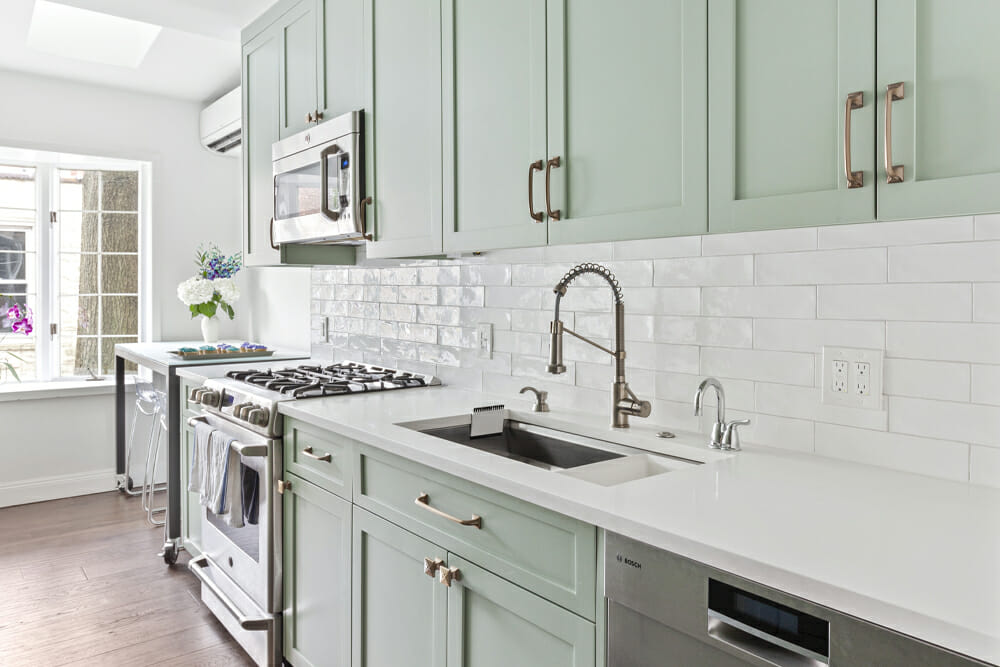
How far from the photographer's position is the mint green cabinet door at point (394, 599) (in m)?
1.52

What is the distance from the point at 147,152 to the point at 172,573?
2.76 metres

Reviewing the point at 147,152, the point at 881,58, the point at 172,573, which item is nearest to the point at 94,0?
the point at 147,152

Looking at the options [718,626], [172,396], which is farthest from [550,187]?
[172,396]

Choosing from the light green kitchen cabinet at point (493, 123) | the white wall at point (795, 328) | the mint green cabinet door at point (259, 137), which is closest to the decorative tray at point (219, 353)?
the mint green cabinet door at point (259, 137)

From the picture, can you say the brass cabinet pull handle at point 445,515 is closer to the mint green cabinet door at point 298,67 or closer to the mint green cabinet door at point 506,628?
the mint green cabinet door at point 506,628

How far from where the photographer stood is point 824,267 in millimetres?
1406

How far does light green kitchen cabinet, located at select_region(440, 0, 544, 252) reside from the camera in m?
1.66

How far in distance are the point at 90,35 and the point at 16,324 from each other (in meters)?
1.78

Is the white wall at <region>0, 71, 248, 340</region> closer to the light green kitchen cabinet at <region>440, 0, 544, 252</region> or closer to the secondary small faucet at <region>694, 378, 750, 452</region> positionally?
the light green kitchen cabinet at <region>440, 0, 544, 252</region>

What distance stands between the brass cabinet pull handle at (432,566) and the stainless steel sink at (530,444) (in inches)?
14.0

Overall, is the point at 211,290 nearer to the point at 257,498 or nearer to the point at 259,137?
the point at 259,137

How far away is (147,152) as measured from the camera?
4.38 meters

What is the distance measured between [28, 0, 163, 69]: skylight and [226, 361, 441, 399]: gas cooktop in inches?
79.3

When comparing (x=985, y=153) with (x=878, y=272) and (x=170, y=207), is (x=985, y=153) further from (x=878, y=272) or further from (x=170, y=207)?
(x=170, y=207)
